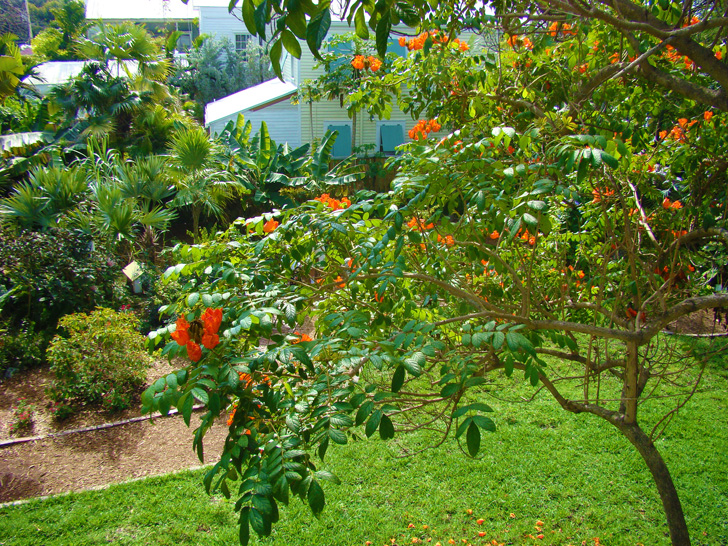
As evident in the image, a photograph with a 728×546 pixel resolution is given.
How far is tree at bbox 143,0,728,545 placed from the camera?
1479mm

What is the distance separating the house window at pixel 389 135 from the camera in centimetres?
1684

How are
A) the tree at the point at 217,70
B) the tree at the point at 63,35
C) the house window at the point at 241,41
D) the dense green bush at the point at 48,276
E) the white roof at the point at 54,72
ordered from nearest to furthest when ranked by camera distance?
1. the dense green bush at the point at 48,276
2. the white roof at the point at 54,72
3. the tree at the point at 63,35
4. the tree at the point at 217,70
5. the house window at the point at 241,41

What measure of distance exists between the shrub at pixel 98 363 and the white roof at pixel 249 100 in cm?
1115

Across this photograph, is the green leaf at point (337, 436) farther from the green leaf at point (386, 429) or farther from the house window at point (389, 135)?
the house window at point (389, 135)

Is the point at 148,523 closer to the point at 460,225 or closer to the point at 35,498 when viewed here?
the point at 35,498

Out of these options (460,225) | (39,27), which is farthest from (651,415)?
(39,27)

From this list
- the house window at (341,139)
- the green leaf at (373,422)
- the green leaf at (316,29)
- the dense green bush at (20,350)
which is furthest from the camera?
the house window at (341,139)

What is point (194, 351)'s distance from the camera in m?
1.67

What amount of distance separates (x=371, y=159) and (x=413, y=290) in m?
12.9

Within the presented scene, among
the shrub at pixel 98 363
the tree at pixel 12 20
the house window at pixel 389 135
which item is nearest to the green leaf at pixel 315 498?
the shrub at pixel 98 363

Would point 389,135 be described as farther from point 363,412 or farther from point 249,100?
point 363,412

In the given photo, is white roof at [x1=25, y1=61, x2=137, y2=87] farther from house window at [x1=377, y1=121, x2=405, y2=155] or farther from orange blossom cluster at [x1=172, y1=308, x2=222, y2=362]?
orange blossom cluster at [x1=172, y1=308, x2=222, y2=362]

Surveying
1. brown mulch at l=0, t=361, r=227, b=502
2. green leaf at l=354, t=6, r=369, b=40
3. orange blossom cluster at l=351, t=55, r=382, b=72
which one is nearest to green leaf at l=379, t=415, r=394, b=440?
green leaf at l=354, t=6, r=369, b=40

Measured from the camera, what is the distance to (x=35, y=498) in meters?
4.03
